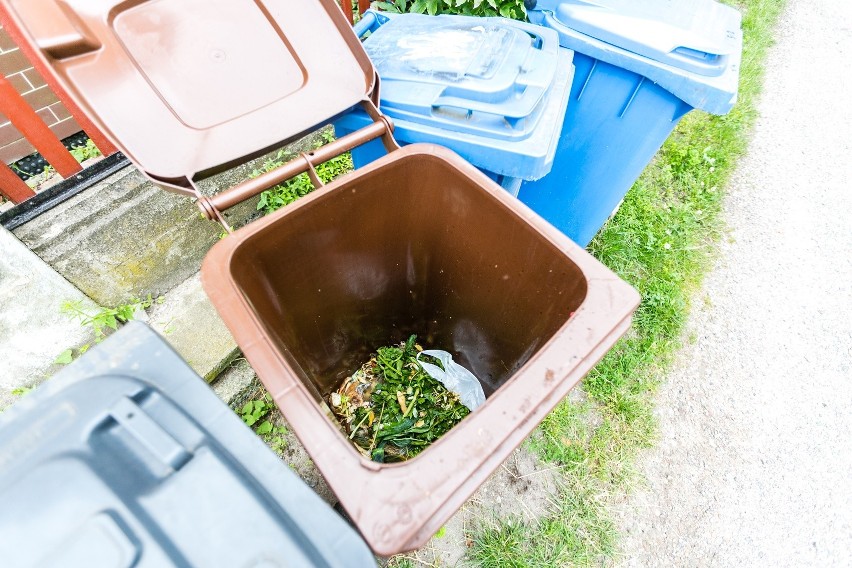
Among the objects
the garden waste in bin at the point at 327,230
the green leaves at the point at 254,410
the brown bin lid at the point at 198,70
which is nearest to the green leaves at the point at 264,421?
the green leaves at the point at 254,410

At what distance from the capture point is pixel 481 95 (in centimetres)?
121

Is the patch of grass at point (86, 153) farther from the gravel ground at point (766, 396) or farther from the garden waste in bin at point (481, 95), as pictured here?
the gravel ground at point (766, 396)

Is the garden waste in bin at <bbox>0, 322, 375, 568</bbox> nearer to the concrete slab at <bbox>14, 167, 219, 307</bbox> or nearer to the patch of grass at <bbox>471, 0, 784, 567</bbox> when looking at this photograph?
the concrete slab at <bbox>14, 167, 219, 307</bbox>

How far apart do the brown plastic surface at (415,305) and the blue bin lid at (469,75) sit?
0.50 ft

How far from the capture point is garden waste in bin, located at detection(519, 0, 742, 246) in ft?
4.44

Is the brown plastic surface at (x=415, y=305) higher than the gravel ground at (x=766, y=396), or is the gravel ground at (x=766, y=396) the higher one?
the brown plastic surface at (x=415, y=305)

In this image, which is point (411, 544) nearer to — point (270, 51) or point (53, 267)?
point (270, 51)

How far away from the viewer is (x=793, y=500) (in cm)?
183

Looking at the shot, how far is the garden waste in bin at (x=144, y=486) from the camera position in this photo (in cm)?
55

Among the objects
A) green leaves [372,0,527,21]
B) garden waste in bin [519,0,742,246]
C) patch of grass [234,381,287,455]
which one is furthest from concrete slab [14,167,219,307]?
garden waste in bin [519,0,742,246]

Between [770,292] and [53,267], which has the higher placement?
[53,267]

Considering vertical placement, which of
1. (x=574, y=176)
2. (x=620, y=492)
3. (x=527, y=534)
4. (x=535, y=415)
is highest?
(x=535, y=415)

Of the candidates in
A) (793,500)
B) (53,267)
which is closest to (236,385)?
(53,267)

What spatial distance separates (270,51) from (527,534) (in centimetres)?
187
